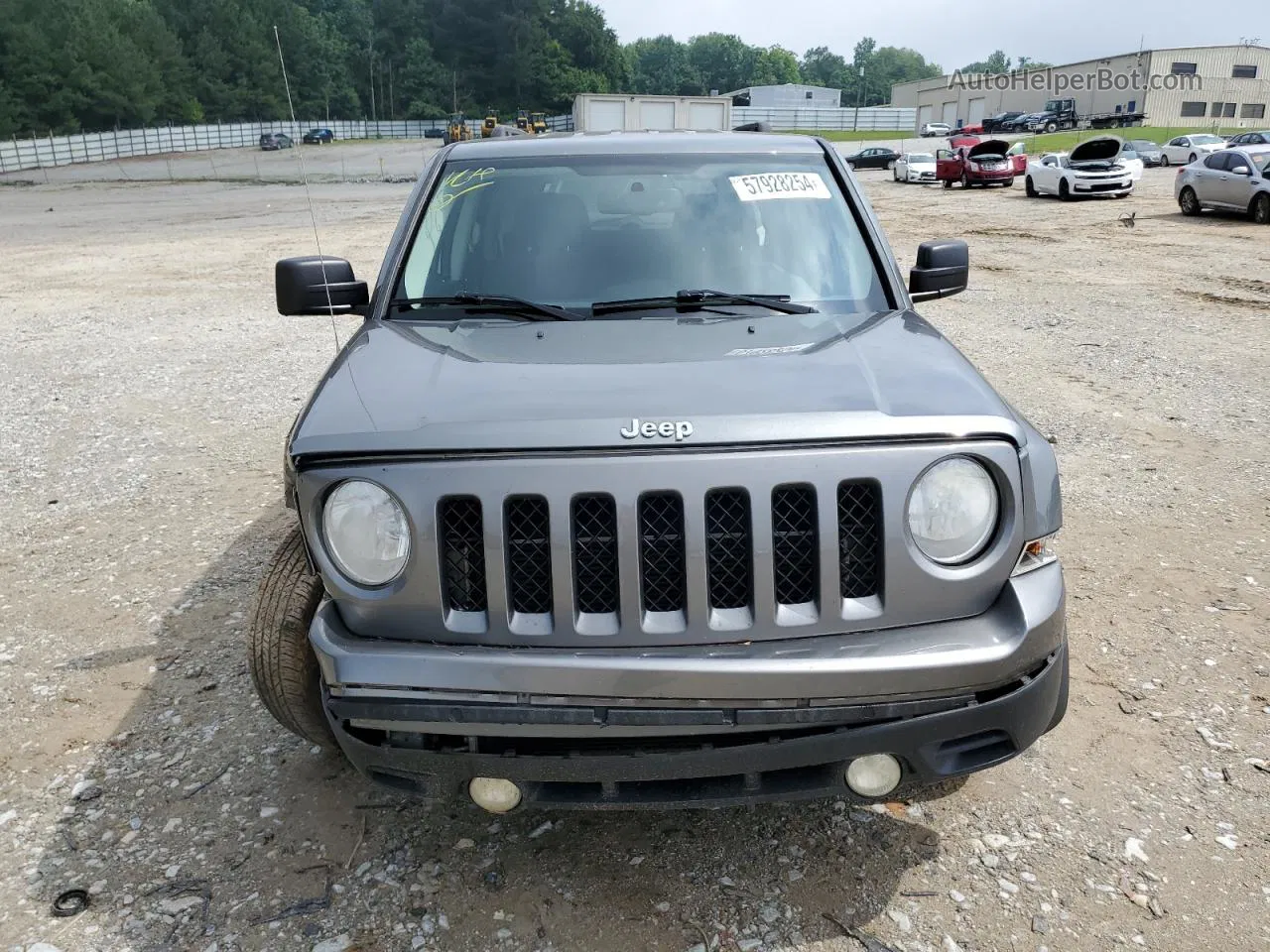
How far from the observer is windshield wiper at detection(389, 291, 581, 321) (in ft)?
10.6

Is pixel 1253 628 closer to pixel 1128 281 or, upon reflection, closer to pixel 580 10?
pixel 1128 281

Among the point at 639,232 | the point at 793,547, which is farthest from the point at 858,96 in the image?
the point at 793,547

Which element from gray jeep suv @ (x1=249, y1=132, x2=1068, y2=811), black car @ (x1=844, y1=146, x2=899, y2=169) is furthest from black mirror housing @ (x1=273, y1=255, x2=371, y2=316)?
black car @ (x1=844, y1=146, x2=899, y2=169)

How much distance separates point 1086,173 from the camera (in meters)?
25.5

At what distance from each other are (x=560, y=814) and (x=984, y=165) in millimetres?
32656

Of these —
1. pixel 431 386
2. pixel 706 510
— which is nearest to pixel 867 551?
pixel 706 510

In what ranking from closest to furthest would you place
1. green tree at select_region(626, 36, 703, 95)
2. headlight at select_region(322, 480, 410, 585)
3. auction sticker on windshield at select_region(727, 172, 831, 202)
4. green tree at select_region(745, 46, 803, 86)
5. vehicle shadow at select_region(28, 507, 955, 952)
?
headlight at select_region(322, 480, 410, 585), vehicle shadow at select_region(28, 507, 955, 952), auction sticker on windshield at select_region(727, 172, 831, 202), green tree at select_region(626, 36, 703, 95), green tree at select_region(745, 46, 803, 86)

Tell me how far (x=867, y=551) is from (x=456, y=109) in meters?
112

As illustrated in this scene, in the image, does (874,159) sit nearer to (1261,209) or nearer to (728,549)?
(1261,209)

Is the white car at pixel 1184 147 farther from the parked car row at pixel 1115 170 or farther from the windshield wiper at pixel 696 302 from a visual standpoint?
the windshield wiper at pixel 696 302

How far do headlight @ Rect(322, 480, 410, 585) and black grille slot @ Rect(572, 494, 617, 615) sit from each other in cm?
39

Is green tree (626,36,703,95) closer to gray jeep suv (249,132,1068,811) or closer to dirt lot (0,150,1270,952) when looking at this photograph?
dirt lot (0,150,1270,952)

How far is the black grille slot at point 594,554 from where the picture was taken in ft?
7.32

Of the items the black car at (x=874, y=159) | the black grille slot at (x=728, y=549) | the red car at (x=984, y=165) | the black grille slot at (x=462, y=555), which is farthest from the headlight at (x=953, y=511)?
the black car at (x=874, y=159)
